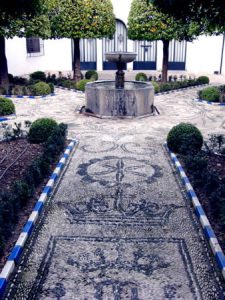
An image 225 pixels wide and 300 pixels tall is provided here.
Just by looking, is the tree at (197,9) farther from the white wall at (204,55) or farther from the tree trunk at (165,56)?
the white wall at (204,55)

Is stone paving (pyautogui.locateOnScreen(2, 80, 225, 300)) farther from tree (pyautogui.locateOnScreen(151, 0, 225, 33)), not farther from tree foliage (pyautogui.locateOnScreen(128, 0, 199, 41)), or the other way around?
tree foliage (pyautogui.locateOnScreen(128, 0, 199, 41))

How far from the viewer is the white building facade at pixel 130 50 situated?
2414 centimetres

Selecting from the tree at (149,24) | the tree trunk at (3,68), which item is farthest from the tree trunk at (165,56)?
the tree trunk at (3,68)

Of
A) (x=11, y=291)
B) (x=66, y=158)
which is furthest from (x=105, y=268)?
(x=66, y=158)

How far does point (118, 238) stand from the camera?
5.01m

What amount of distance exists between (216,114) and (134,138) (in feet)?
14.6

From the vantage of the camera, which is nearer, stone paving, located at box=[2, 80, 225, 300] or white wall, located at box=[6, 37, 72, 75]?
stone paving, located at box=[2, 80, 225, 300]

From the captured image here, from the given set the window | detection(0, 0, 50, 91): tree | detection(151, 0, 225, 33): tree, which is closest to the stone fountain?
detection(0, 0, 50, 91): tree

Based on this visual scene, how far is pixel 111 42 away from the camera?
24969 mm

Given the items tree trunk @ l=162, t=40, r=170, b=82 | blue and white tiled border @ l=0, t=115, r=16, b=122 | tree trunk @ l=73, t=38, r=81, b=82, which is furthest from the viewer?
tree trunk @ l=73, t=38, r=81, b=82

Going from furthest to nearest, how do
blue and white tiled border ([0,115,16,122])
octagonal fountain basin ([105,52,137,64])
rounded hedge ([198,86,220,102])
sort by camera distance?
1. rounded hedge ([198,86,220,102])
2. blue and white tiled border ([0,115,16,122])
3. octagonal fountain basin ([105,52,137,64])

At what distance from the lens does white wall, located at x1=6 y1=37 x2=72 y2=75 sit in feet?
68.8

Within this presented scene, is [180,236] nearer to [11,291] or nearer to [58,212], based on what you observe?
[58,212]

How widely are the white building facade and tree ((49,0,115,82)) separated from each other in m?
7.42
